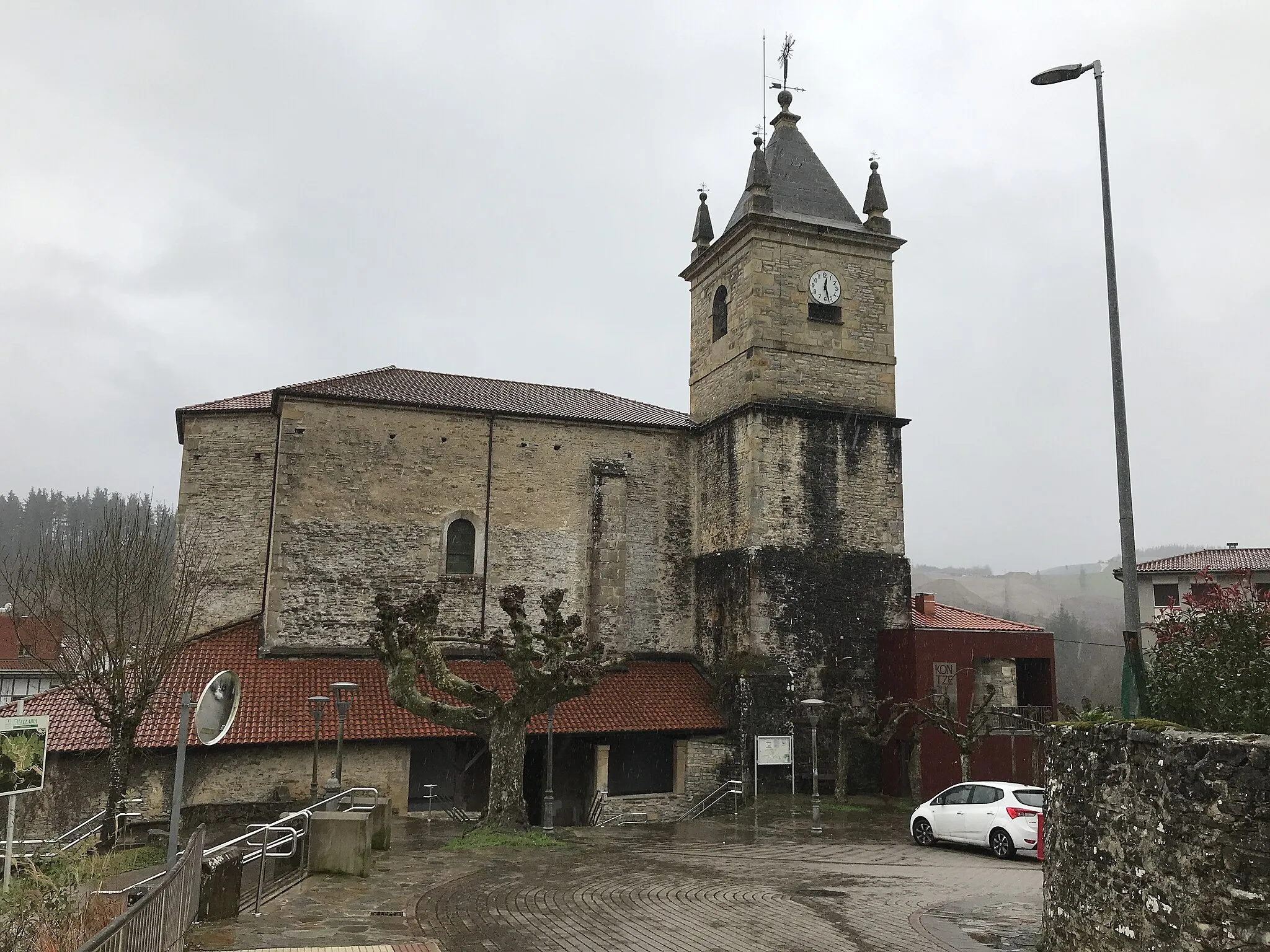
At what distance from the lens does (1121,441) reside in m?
10.8

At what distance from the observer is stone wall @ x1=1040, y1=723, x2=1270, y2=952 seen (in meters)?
6.41

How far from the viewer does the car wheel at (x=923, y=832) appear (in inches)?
698

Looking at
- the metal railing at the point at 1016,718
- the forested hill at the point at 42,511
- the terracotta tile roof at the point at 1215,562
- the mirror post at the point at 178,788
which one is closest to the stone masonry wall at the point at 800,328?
the metal railing at the point at 1016,718

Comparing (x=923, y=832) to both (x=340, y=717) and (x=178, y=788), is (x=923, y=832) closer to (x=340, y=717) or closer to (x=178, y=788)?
(x=340, y=717)

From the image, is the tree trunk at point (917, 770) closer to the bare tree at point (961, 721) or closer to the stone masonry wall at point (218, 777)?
the bare tree at point (961, 721)

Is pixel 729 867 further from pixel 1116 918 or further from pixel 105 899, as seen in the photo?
pixel 105 899

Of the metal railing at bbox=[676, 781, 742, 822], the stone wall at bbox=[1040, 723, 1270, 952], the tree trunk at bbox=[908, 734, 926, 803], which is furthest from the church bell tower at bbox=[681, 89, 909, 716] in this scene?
the stone wall at bbox=[1040, 723, 1270, 952]

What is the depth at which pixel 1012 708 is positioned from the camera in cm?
2416

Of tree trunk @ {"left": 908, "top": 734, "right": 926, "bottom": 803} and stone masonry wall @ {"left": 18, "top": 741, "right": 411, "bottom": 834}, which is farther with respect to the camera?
tree trunk @ {"left": 908, "top": 734, "right": 926, "bottom": 803}

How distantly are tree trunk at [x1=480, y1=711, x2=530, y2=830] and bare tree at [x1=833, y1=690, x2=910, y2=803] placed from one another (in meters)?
8.85

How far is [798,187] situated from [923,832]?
1840 centimetres

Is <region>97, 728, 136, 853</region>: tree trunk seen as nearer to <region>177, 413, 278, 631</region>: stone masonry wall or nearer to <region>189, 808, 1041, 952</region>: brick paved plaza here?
<region>189, 808, 1041, 952</region>: brick paved plaza

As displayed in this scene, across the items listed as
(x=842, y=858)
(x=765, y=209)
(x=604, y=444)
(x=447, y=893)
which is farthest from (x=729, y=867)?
(x=765, y=209)

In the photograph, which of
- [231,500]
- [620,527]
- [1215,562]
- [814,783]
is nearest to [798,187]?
[620,527]
